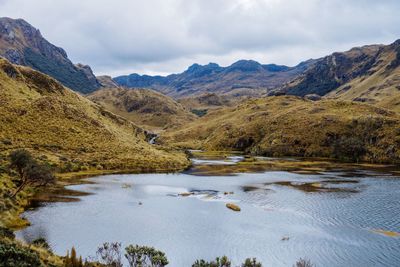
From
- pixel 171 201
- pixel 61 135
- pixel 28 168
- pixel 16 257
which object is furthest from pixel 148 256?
pixel 61 135

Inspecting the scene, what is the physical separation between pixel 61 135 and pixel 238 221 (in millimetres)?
95941

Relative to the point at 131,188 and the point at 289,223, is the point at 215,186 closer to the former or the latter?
the point at 131,188

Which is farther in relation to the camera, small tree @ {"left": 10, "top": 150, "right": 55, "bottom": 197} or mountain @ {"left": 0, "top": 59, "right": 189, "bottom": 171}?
mountain @ {"left": 0, "top": 59, "right": 189, "bottom": 171}

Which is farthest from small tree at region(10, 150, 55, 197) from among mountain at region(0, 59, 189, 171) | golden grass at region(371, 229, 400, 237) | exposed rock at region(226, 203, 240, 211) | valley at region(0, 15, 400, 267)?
golden grass at region(371, 229, 400, 237)

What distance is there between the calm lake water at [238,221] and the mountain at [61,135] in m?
29.4

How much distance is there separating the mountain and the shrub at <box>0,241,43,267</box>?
90.9 meters

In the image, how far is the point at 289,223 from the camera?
2576 inches

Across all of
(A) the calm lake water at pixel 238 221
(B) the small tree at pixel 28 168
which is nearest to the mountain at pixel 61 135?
(A) the calm lake water at pixel 238 221

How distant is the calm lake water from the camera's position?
165 feet

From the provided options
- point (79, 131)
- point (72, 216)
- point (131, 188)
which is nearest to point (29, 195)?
point (72, 216)

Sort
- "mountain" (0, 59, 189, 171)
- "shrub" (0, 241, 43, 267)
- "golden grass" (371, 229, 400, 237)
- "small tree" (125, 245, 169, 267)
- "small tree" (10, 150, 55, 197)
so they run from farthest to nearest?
"mountain" (0, 59, 189, 171) < "small tree" (10, 150, 55, 197) < "golden grass" (371, 229, 400, 237) < "small tree" (125, 245, 169, 267) < "shrub" (0, 241, 43, 267)

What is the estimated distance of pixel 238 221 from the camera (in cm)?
6588

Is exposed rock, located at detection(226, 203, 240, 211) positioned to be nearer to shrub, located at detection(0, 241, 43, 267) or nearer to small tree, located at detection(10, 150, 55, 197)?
small tree, located at detection(10, 150, 55, 197)

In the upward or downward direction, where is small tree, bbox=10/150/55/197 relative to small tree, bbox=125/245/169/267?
upward
